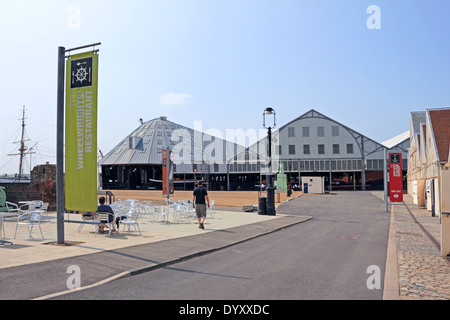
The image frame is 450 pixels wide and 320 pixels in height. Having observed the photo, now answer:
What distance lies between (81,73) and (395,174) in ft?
93.4

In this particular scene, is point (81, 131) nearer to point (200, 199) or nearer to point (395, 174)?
point (200, 199)

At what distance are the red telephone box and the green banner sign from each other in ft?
90.1

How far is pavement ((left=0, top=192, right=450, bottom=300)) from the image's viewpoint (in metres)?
6.20

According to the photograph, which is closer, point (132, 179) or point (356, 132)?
point (356, 132)

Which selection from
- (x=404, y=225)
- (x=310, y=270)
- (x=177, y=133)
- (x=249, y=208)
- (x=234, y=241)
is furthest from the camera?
(x=177, y=133)

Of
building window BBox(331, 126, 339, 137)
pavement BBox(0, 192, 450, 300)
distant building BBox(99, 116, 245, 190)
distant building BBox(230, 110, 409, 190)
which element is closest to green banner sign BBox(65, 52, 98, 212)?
pavement BBox(0, 192, 450, 300)

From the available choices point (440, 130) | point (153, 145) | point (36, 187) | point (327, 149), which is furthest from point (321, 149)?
point (36, 187)

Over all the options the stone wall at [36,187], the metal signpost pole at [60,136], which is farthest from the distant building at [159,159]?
the metal signpost pole at [60,136]

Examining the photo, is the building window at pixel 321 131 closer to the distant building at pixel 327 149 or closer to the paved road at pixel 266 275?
the distant building at pixel 327 149
